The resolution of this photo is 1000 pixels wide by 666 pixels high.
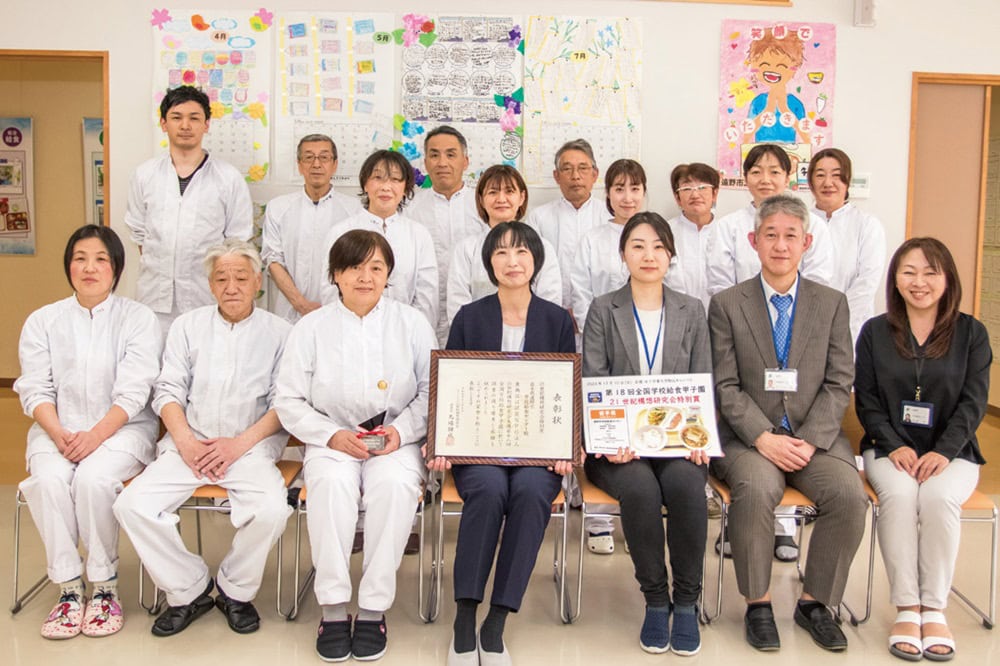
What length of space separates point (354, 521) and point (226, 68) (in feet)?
9.58

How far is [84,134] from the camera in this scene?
6977 millimetres

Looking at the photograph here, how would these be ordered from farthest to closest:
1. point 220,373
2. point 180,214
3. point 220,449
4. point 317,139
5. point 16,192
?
point 16,192
point 317,139
point 180,214
point 220,373
point 220,449

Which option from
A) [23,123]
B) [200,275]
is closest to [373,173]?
[200,275]

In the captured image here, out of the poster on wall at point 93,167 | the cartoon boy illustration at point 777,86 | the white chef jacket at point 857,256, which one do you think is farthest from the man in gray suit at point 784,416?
the poster on wall at point 93,167

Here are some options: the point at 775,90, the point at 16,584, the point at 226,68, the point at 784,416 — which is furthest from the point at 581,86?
the point at 16,584

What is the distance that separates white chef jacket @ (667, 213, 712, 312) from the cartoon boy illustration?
0.84 metres

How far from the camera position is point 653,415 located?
2961mm

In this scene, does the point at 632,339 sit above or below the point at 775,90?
below

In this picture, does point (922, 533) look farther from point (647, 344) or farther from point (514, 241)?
point (514, 241)

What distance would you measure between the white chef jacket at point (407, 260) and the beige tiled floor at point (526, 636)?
1.28 metres

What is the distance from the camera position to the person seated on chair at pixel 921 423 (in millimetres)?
2895

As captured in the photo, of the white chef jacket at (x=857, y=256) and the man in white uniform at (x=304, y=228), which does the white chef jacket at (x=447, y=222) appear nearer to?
the man in white uniform at (x=304, y=228)

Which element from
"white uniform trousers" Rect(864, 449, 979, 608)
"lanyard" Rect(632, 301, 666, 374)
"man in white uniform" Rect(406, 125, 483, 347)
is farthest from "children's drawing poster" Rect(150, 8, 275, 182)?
"white uniform trousers" Rect(864, 449, 979, 608)

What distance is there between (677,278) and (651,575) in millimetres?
1633
